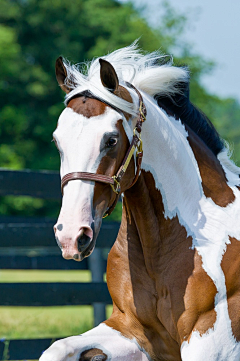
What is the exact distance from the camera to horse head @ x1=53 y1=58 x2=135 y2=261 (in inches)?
92.5

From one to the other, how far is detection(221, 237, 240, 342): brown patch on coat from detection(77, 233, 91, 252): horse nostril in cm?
81

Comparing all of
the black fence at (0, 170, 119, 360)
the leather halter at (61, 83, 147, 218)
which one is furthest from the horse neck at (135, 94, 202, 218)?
the black fence at (0, 170, 119, 360)

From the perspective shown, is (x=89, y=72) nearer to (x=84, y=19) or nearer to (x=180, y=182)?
(x=180, y=182)

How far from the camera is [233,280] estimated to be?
274 centimetres

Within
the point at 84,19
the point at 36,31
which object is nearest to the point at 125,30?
the point at 84,19

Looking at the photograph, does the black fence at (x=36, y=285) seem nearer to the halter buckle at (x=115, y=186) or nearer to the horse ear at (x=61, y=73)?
the horse ear at (x=61, y=73)

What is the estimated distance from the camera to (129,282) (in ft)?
9.79

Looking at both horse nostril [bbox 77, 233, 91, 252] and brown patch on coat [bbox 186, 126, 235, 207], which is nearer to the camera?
horse nostril [bbox 77, 233, 91, 252]

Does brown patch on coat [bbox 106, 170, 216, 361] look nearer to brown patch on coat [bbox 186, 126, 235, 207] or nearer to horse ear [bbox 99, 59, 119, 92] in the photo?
brown patch on coat [bbox 186, 126, 235, 207]

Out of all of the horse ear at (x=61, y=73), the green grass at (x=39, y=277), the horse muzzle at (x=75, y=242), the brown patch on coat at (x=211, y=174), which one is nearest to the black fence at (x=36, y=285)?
the horse ear at (x=61, y=73)

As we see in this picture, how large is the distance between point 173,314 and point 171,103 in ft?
4.17

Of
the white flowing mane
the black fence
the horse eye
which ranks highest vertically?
the white flowing mane

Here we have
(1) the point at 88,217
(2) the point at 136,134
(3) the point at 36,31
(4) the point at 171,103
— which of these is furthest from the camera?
(3) the point at 36,31

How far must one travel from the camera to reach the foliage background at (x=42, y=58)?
2500 centimetres
